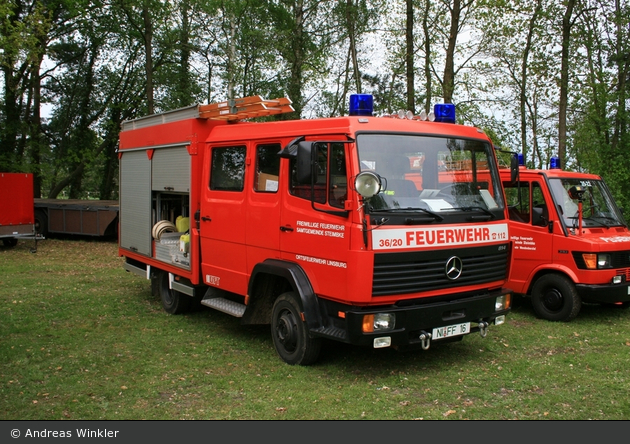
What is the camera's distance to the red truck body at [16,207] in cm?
1664

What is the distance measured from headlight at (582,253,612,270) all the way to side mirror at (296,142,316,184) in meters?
4.61

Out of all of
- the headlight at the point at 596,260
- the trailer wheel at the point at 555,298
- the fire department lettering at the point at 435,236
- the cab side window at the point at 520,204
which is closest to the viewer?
the fire department lettering at the point at 435,236

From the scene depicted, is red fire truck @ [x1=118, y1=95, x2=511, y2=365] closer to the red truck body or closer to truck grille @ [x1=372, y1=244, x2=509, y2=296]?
truck grille @ [x1=372, y1=244, x2=509, y2=296]

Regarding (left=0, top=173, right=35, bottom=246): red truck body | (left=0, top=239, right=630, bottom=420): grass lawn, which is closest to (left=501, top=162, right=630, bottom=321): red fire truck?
(left=0, top=239, right=630, bottom=420): grass lawn

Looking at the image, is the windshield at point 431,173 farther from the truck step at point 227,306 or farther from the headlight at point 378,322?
the truck step at point 227,306

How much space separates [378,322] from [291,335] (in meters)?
1.19

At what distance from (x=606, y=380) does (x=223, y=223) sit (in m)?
4.70

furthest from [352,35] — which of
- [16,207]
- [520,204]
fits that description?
[520,204]

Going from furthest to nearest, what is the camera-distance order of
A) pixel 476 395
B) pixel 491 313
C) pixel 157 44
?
pixel 157 44 → pixel 491 313 → pixel 476 395

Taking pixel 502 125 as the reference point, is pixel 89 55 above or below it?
above

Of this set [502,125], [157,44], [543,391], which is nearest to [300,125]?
[543,391]

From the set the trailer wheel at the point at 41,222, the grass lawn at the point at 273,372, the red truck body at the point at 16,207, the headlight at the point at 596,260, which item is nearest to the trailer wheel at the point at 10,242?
the red truck body at the point at 16,207

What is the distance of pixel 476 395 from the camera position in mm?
5113

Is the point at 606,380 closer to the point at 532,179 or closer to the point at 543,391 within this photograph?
the point at 543,391
